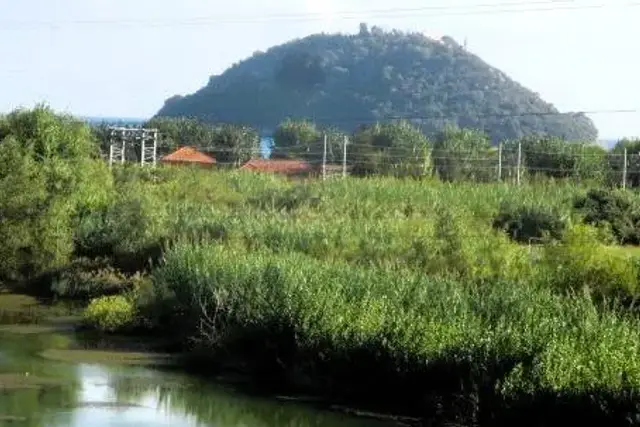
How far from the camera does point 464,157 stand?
193ft

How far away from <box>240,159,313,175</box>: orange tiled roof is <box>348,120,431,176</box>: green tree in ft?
9.05

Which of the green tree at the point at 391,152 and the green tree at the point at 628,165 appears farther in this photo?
the green tree at the point at 391,152

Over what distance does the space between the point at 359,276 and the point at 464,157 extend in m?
36.2

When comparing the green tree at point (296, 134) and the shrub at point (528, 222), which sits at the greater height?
the green tree at point (296, 134)

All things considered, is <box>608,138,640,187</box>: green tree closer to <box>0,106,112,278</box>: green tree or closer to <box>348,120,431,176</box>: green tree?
<box>348,120,431,176</box>: green tree

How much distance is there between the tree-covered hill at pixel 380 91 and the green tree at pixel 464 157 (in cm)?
1104

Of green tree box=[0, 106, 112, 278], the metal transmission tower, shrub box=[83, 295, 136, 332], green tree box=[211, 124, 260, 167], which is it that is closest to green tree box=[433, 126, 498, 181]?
green tree box=[211, 124, 260, 167]

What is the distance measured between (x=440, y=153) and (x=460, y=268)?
3462cm

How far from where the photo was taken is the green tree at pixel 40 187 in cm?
3534

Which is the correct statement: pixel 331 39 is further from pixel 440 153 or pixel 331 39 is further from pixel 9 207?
pixel 9 207

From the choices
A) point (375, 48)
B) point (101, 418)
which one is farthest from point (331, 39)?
point (101, 418)

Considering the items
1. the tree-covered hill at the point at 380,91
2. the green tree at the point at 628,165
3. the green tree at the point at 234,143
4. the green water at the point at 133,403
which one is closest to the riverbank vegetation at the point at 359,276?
the green water at the point at 133,403

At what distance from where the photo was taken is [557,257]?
25609 mm

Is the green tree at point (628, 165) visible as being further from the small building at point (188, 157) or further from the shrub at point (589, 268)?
the shrub at point (589, 268)
